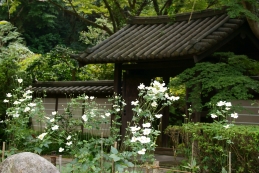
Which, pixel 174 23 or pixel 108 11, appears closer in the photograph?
pixel 174 23

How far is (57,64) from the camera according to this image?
16.2m

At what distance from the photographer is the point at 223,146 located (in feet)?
19.6

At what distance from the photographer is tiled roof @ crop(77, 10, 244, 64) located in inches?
365

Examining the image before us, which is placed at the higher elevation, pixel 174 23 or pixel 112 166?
pixel 174 23

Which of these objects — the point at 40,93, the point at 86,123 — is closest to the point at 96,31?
the point at 40,93

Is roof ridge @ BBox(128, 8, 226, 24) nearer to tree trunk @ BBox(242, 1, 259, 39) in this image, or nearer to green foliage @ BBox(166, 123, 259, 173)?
tree trunk @ BBox(242, 1, 259, 39)

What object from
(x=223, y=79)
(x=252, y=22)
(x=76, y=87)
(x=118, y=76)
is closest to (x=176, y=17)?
(x=118, y=76)

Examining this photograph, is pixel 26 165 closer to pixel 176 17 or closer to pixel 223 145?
pixel 223 145

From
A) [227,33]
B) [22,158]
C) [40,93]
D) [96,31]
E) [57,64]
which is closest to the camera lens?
[22,158]

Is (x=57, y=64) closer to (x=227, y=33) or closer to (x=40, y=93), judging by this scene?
(x=40, y=93)

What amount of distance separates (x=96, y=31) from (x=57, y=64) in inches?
184

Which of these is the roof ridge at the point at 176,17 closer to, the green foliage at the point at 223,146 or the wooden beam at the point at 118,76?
the wooden beam at the point at 118,76

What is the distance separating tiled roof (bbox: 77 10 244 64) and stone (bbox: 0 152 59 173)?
4.95 meters

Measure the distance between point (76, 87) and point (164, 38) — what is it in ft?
13.4
